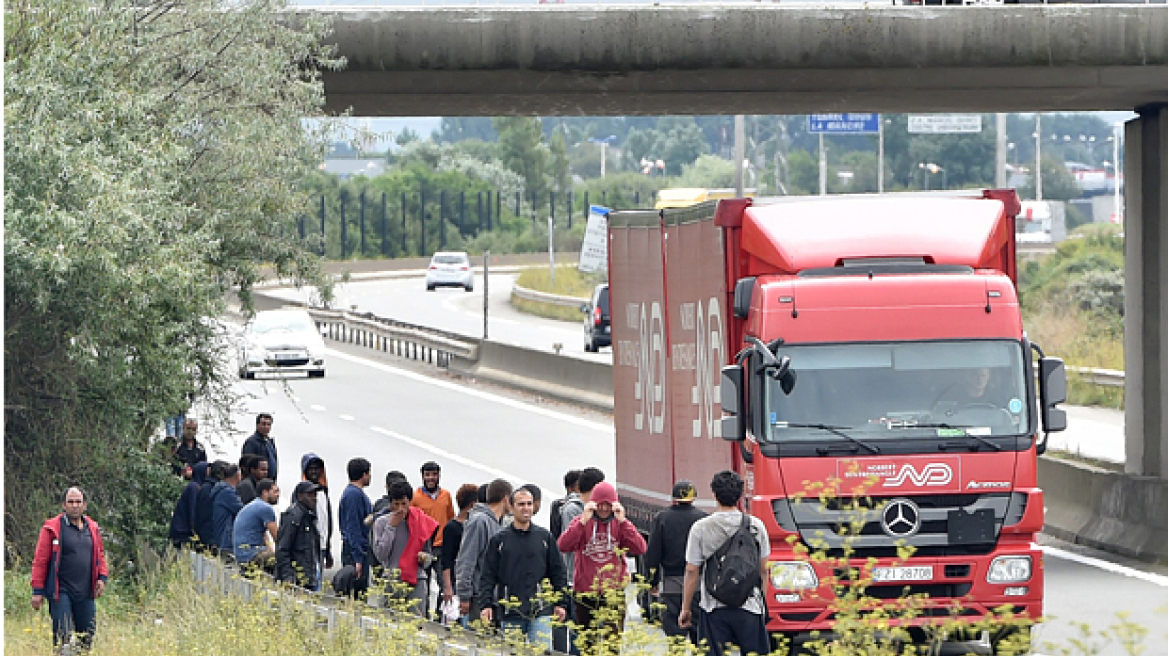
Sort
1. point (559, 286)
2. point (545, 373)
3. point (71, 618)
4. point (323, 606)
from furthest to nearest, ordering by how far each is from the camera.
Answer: point (559, 286) < point (545, 373) < point (71, 618) < point (323, 606)

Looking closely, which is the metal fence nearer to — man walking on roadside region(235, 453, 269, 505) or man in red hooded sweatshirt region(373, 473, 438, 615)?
man walking on roadside region(235, 453, 269, 505)

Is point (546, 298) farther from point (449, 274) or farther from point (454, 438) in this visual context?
point (454, 438)

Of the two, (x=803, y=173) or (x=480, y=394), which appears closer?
(x=480, y=394)

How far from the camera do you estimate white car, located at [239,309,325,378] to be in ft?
138

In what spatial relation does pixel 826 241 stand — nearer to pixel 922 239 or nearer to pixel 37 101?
pixel 922 239

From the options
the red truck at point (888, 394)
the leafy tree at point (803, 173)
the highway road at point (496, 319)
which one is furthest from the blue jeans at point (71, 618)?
→ the leafy tree at point (803, 173)

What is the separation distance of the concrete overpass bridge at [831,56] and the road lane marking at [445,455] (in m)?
8.65

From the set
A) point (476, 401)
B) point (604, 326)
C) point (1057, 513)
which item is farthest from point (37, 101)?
point (604, 326)

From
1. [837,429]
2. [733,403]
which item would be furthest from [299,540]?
[837,429]

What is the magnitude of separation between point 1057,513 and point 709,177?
6162 inches

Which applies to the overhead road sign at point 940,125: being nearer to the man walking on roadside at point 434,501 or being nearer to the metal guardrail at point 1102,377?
the metal guardrail at point 1102,377

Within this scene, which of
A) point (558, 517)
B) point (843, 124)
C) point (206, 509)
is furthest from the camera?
point (843, 124)

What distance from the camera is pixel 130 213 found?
17672mm

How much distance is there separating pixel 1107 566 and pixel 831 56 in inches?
238
